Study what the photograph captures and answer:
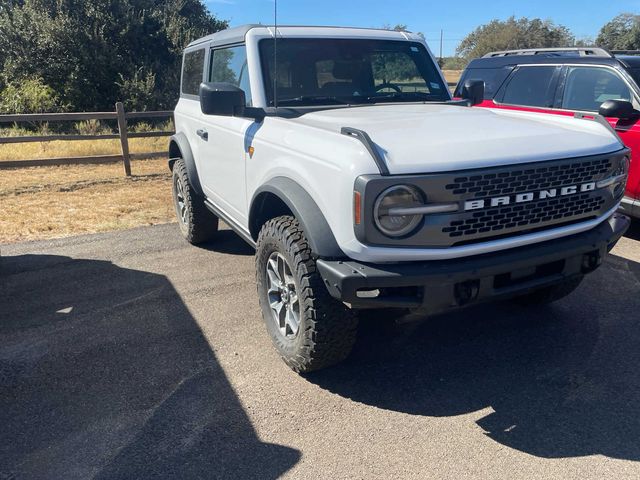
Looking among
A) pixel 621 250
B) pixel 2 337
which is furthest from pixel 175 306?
pixel 621 250

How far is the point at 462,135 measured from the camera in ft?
9.06

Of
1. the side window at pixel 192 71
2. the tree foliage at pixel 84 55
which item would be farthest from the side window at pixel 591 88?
the tree foliage at pixel 84 55

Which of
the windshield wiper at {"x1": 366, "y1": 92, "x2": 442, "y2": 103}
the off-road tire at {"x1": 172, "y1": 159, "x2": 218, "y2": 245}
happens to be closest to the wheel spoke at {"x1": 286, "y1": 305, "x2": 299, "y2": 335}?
the windshield wiper at {"x1": 366, "y1": 92, "x2": 442, "y2": 103}

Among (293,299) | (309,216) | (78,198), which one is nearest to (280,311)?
(293,299)

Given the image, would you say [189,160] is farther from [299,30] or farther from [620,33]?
[620,33]

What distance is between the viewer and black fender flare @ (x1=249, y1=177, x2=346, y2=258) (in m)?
2.60

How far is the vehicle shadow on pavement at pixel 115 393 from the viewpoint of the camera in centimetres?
246

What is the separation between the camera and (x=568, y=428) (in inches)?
104

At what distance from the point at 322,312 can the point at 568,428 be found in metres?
1.37

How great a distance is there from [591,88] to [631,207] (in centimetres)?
146

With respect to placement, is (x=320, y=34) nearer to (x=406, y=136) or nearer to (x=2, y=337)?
(x=406, y=136)

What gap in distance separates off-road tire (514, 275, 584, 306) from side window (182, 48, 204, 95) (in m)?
3.51

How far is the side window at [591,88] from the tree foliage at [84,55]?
13.6m

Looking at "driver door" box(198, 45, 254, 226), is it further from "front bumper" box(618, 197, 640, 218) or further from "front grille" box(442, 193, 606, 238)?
"front bumper" box(618, 197, 640, 218)
